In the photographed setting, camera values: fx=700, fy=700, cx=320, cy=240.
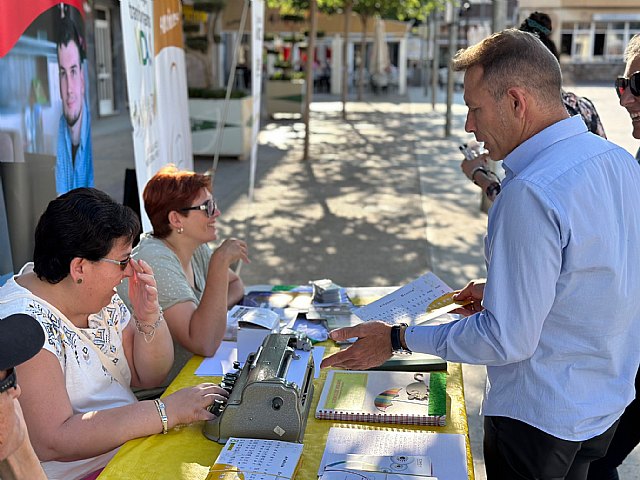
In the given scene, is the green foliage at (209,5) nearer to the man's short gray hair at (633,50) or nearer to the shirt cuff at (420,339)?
the man's short gray hair at (633,50)

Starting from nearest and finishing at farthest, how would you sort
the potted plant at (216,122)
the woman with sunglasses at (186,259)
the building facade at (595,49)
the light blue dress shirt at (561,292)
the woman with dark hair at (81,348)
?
1. the light blue dress shirt at (561,292)
2. the woman with dark hair at (81,348)
3. the woman with sunglasses at (186,259)
4. the potted plant at (216,122)
5. the building facade at (595,49)

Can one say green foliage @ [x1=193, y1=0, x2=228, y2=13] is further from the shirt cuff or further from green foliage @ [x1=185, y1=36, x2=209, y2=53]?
the shirt cuff

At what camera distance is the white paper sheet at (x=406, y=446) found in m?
1.71

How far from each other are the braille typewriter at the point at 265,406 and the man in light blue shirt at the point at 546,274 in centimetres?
34

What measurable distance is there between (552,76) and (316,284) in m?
1.65

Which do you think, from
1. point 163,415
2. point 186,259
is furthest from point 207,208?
point 163,415

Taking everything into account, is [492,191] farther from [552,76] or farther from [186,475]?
[186,475]

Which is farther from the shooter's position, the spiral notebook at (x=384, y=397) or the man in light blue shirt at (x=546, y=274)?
the spiral notebook at (x=384, y=397)

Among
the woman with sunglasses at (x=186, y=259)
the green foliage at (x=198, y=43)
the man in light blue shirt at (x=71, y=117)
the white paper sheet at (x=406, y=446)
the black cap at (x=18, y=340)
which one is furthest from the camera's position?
the green foliage at (x=198, y=43)

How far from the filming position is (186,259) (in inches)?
118

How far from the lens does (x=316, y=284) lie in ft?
10.00

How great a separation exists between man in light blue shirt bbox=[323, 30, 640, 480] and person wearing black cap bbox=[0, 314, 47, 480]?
3.09 ft

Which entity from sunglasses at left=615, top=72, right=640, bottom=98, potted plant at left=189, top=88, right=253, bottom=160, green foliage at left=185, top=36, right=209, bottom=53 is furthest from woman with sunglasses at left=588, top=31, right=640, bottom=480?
green foliage at left=185, top=36, right=209, bottom=53

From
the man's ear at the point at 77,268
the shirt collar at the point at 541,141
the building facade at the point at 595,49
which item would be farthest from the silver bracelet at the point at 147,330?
the building facade at the point at 595,49
